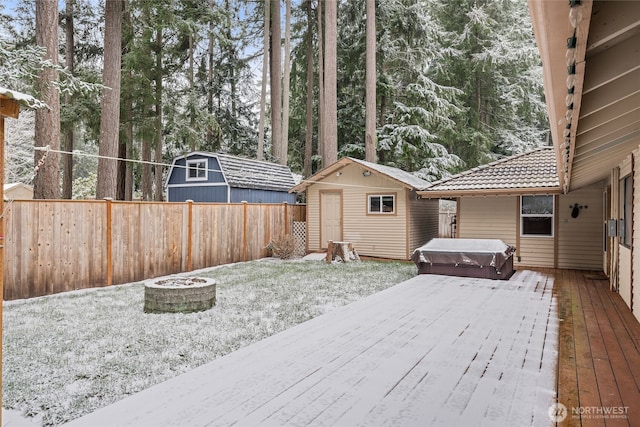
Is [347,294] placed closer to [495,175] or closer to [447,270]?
[447,270]

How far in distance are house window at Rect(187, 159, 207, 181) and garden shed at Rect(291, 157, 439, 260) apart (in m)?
3.92

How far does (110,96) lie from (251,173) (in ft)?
20.0

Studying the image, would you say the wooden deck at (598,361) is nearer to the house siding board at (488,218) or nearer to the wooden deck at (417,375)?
the wooden deck at (417,375)

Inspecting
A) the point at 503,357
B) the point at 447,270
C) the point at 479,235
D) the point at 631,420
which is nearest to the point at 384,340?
the point at 503,357

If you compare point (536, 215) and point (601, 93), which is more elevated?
point (601, 93)

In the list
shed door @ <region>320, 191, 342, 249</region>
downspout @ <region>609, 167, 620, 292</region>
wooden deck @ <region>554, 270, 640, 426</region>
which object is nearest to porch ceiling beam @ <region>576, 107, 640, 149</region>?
wooden deck @ <region>554, 270, 640, 426</region>

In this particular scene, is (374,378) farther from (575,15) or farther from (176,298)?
(176,298)

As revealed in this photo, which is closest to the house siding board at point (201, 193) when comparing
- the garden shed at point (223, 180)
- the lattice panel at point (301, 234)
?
the garden shed at point (223, 180)

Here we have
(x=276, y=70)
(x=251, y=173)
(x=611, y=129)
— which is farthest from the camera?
(x=276, y=70)

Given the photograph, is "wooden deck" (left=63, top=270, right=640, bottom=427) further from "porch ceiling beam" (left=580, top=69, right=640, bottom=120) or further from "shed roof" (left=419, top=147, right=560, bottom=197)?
"shed roof" (left=419, top=147, right=560, bottom=197)

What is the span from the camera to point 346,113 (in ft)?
59.9

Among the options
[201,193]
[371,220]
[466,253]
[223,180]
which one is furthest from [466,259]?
[201,193]

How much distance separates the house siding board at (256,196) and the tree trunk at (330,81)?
2.81 meters

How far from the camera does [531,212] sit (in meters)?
9.88
